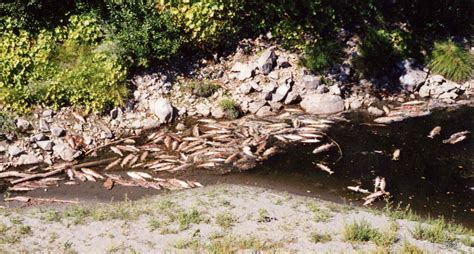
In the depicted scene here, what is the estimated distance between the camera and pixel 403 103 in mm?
17594

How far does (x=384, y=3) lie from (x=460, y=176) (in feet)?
28.1

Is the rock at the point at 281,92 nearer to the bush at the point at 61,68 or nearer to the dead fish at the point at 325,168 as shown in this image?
the dead fish at the point at 325,168

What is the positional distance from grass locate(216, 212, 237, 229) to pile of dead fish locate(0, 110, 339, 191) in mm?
2309

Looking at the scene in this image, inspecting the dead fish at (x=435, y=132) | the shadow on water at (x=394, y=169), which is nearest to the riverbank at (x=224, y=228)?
the shadow on water at (x=394, y=169)

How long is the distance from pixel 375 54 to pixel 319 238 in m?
9.82

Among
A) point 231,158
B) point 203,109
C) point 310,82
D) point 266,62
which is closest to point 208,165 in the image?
point 231,158

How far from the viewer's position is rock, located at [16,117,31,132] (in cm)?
1589

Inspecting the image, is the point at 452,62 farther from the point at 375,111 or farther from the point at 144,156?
the point at 144,156

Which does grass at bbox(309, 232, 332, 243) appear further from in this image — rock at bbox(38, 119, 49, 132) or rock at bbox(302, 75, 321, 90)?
rock at bbox(38, 119, 49, 132)

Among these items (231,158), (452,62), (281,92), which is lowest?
(231,158)

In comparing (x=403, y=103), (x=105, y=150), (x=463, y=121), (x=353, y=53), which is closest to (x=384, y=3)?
(x=353, y=53)

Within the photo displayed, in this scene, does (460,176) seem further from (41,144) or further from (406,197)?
(41,144)

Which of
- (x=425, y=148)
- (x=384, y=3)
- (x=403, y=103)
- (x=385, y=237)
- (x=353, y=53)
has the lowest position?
(x=385, y=237)

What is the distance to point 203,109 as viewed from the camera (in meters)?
17.2
